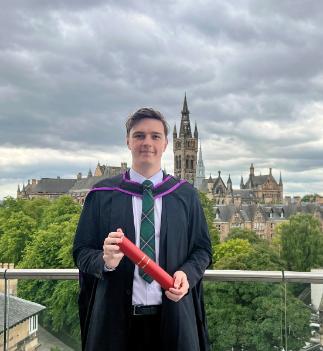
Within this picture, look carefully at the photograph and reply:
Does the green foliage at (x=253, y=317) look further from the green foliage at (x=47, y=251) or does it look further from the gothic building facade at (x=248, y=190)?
the gothic building facade at (x=248, y=190)

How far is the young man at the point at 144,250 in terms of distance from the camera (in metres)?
3.44

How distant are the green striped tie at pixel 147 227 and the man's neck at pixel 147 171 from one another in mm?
115

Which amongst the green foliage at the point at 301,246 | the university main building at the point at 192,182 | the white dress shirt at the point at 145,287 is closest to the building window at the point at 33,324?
the white dress shirt at the point at 145,287

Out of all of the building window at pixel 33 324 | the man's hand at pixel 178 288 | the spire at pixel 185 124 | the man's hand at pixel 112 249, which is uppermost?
the spire at pixel 185 124

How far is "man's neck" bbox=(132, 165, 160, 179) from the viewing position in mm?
3627

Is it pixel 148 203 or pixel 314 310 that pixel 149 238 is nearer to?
pixel 148 203

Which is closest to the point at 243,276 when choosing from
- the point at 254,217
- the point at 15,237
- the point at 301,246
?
the point at 15,237

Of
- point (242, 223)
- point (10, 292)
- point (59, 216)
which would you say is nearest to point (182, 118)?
point (242, 223)

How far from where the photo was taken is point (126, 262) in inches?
137

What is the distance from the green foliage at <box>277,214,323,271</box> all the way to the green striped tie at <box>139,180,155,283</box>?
39226 mm

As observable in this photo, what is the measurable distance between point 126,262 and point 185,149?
107m

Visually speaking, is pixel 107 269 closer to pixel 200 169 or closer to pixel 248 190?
pixel 248 190

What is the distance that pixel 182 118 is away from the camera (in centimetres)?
11500

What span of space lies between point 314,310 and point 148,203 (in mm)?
2222
